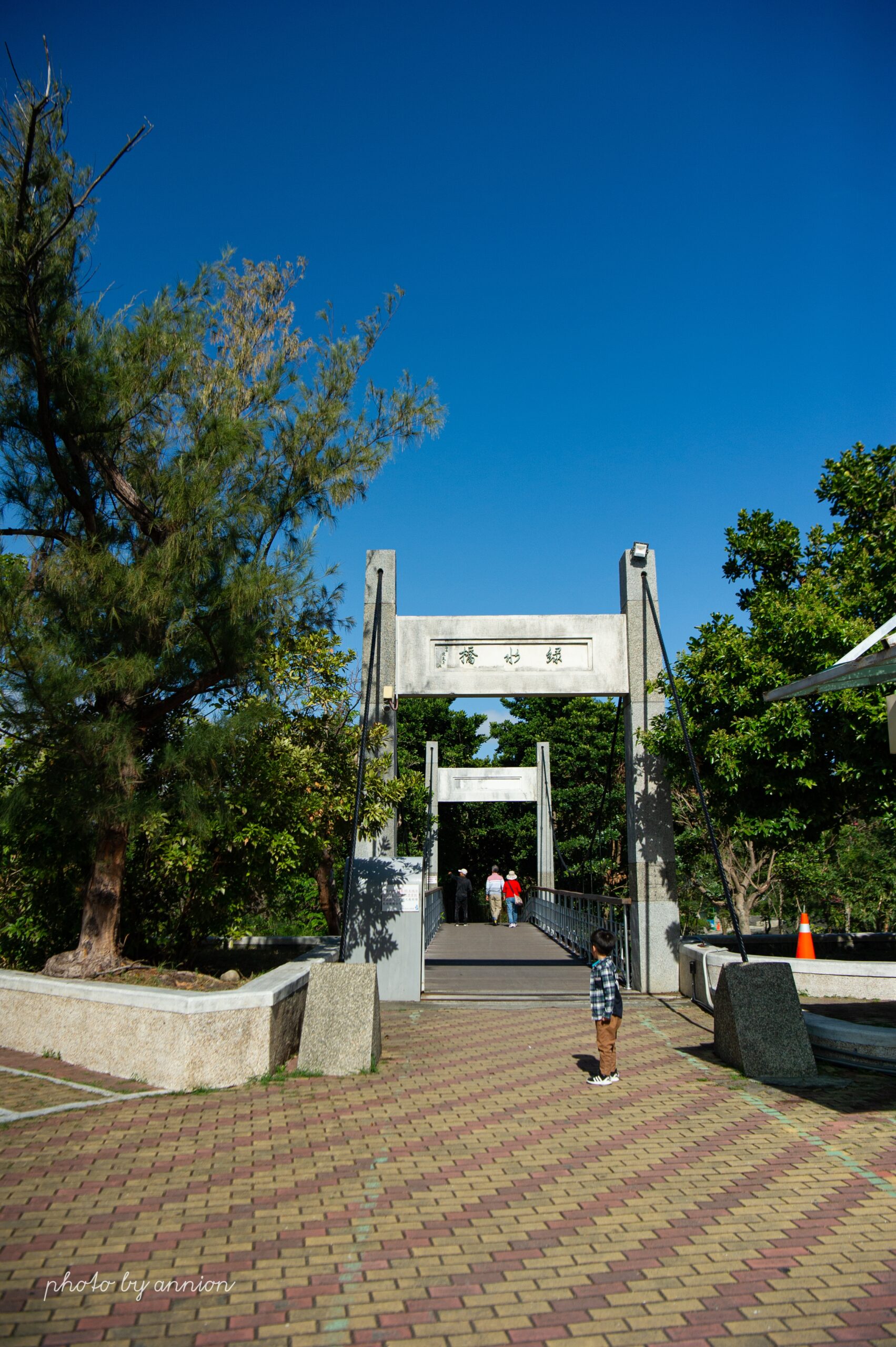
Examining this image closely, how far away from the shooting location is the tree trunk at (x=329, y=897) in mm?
13398

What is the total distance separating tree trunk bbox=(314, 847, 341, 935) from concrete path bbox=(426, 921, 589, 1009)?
147 centimetres

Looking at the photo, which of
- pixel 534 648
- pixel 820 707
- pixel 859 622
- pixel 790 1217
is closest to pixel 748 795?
pixel 820 707

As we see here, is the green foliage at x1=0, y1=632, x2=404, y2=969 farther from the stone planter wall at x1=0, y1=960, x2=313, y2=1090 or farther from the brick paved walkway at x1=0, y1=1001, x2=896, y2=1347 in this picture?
the brick paved walkway at x1=0, y1=1001, x2=896, y2=1347

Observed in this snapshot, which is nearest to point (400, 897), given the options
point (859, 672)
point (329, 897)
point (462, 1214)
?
point (329, 897)

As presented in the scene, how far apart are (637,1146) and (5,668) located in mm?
4641

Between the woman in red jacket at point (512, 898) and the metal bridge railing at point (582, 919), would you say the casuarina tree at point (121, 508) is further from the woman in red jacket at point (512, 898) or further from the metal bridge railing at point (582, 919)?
the woman in red jacket at point (512, 898)

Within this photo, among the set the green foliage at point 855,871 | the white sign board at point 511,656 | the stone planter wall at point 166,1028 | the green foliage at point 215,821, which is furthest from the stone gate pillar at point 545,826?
the stone planter wall at point 166,1028

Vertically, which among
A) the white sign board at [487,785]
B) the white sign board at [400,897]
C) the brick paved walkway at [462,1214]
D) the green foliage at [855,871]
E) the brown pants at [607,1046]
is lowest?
the brick paved walkway at [462,1214]

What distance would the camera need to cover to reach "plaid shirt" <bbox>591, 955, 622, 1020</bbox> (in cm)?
598

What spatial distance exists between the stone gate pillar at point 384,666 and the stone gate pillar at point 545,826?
51.7 ft

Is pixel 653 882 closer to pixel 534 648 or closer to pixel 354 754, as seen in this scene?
pixel 534 648

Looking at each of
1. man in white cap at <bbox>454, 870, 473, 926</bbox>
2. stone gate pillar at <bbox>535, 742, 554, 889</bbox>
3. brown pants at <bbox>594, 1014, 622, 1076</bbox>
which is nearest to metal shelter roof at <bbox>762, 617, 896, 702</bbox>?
brown pants at <bbox>594, 1014, 622, 1076</bbox>

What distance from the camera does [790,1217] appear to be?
3.65m

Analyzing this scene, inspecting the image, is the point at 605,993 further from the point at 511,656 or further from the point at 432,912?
the point at 432,912
